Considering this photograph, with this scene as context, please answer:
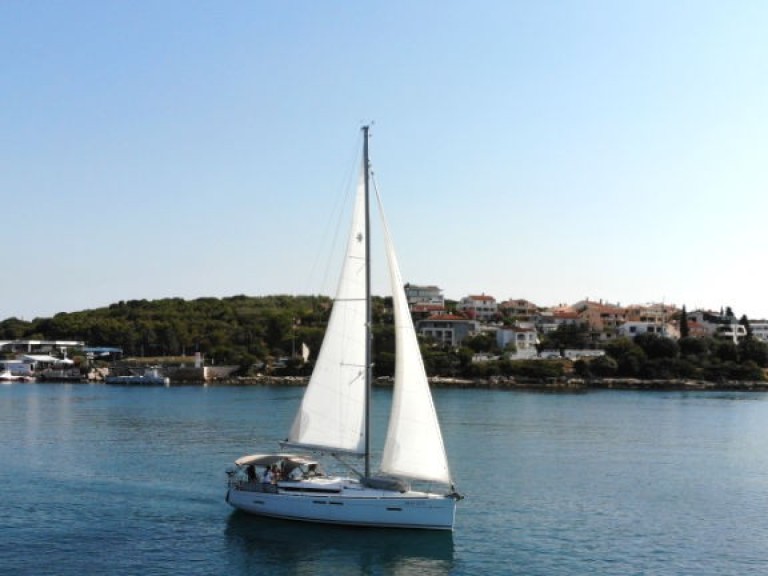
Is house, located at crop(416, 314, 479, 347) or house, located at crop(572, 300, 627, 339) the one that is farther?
house, located at crop(572, 300, 627, 339)

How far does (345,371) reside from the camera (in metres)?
31.9

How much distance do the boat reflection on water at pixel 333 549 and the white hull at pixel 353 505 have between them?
13.5 inches

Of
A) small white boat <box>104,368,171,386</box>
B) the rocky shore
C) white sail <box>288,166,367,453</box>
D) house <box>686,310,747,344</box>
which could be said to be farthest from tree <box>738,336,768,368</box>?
white sail <box>288,166,367,453</box>

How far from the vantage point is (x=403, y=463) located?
31.0 m

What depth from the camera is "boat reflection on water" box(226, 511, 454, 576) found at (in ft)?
91.6

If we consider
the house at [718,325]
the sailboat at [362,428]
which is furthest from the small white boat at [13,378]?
the sailboat at [362,428]

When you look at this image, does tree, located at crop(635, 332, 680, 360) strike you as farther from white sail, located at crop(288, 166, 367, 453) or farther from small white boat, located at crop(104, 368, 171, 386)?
white sail, located at crop(288, 166, 367, 453)

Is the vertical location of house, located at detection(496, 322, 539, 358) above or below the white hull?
above

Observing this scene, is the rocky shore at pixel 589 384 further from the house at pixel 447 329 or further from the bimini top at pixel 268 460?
the bimini top at pixel 268 460

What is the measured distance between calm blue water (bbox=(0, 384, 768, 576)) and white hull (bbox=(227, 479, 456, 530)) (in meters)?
0.47

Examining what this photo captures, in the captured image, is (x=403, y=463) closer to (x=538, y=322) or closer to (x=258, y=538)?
(x=258, y=538)

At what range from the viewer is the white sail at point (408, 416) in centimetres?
3092

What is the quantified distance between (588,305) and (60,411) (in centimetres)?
13374

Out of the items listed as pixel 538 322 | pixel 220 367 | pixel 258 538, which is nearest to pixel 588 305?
pixel 538 322
